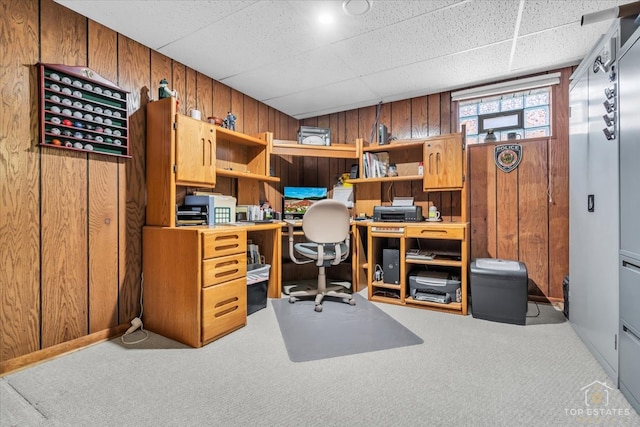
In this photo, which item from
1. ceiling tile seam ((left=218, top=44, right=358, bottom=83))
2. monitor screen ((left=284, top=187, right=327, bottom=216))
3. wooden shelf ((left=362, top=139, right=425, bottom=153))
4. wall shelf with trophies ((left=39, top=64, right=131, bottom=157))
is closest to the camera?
wall shelf with trophies ((left=39, top=64, right=131, bottom=157))

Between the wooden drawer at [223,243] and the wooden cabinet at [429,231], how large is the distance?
1.34 metres

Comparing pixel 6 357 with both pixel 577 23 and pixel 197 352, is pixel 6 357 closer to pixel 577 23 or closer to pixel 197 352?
pixel 197 352

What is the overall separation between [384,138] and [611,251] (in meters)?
2.30

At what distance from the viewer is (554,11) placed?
6.64 feet

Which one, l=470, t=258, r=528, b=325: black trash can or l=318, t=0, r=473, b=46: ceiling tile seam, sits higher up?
l=318, t=0, r=473, b=46: ceiling tile seam

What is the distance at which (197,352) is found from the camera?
196 cm

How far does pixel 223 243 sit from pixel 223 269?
195mm

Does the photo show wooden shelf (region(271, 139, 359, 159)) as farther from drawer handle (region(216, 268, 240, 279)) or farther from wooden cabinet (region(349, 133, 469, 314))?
drawer handle (region(216, 268, 240, 279))

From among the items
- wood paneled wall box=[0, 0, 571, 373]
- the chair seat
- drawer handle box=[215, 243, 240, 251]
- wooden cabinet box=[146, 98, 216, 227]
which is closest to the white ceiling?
wood paneled wall box=[0, 0, 571, 373]

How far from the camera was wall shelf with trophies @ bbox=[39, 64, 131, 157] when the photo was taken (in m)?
1.87

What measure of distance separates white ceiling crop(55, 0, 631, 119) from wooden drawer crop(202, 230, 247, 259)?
1545mm

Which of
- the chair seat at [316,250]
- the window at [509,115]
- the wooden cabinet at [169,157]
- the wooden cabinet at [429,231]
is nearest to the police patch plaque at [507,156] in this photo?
the window at [509,115]

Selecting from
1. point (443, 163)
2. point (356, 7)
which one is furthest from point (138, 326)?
point (443, 163)

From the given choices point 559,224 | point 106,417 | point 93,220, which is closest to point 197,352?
point 106,417
